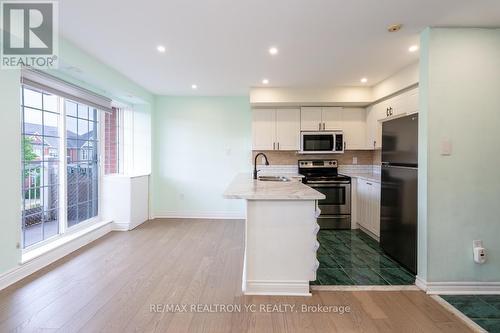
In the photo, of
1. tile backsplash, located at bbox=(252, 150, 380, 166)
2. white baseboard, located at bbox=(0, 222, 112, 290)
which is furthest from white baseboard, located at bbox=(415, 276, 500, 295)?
white baseboard, located at bbox=(0, 222, 112, 290)

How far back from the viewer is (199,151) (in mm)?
5125

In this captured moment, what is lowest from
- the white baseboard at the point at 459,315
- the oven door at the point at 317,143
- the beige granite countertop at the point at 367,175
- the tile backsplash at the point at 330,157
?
the white baseboard at the point at 459,315

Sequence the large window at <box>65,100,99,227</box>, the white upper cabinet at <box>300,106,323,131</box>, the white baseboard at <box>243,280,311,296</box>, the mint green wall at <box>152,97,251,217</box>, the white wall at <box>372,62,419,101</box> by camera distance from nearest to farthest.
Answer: the white baseboard at <box>243,280,311,296</box>
the white wall at <box>372,62,419,101</box>
the large window at <box>65,100,99,227</box>
the white upper cabinet at <box>300,106,323,131</box>
the mint green wall at <box>152,97,251,217</box>

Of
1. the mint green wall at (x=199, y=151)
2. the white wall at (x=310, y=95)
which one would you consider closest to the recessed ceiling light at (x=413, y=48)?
the white wall at (x=310, y=95)

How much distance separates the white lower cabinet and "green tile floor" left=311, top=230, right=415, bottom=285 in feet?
0.74

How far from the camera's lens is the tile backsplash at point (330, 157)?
4961 mm

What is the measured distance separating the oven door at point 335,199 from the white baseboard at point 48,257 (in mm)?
3477

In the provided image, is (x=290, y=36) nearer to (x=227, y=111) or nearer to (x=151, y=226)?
(x=227, y=111)

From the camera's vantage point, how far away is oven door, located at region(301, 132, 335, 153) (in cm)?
459

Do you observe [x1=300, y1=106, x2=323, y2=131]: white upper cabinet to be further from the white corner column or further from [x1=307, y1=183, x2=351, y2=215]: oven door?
the white corner column

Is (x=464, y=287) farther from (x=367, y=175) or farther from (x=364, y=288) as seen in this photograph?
(x=367, y=175)

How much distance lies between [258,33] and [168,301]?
8.40 feet

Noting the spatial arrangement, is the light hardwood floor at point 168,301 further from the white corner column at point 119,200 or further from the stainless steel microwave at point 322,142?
the stainless steel microwave at point 322,142

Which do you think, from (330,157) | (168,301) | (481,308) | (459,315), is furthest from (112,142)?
(481,308)
